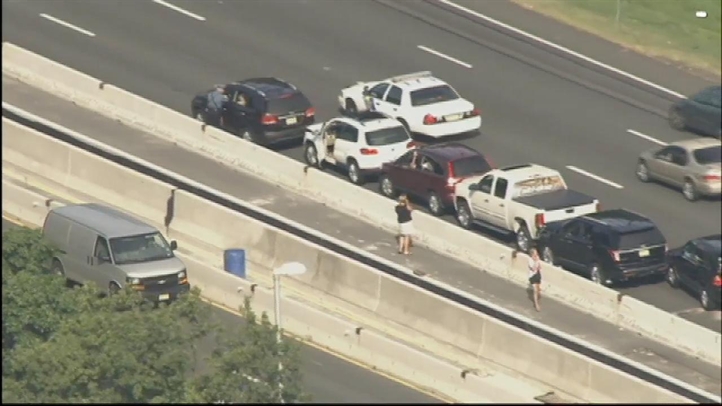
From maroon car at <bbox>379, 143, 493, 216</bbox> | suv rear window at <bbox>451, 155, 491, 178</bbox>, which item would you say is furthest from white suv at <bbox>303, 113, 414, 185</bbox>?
suv rear window at <bbox>451, 155, 491, 178</bbox>

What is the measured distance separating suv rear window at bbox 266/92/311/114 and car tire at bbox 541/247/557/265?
917cm

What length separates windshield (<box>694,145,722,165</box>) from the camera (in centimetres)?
4638

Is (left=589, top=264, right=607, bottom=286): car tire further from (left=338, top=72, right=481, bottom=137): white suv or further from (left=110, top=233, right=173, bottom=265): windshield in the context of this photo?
(left=338, top=72, right=481, bottom=137): white suv

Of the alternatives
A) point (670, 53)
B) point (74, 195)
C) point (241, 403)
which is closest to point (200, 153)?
point (74, 195)

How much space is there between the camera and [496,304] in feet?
135

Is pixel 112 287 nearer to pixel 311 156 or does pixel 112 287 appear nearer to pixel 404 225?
pixel 404 225

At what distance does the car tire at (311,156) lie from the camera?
48.7 metres

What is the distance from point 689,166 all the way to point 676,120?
16.3ft

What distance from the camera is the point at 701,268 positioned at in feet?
134

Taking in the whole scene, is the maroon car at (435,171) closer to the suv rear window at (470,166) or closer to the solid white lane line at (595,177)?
the suv rear window at (470,166)

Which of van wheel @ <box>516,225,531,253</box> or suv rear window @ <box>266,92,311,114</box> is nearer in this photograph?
van wheel @ <box>516,225,531,253</box>

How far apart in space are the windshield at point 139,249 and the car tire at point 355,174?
26.8 ft

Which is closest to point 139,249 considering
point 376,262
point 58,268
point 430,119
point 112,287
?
point 112,287

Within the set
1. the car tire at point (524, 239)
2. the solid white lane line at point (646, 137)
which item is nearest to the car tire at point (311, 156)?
the car tire at point (524, 239)
